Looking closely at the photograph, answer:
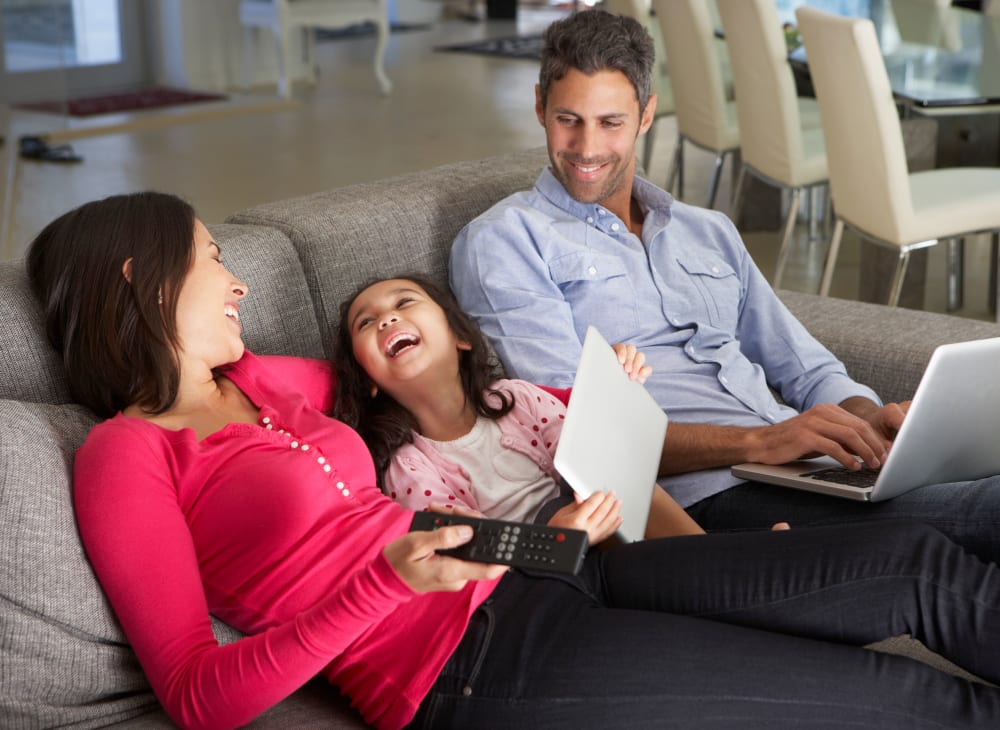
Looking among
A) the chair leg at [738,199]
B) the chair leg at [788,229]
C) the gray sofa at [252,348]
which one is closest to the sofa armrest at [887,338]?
the gray sofa at [252,348]

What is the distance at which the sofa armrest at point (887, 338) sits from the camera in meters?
2.12

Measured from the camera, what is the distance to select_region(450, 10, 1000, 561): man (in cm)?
183

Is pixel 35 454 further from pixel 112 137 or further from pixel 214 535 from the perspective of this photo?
pixel 112 137

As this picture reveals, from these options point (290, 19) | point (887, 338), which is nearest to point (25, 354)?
point (887, 338)

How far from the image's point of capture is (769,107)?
3.75 metres

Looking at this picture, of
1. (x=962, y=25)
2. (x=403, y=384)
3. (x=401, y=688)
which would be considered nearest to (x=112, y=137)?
(x=962, y=25)

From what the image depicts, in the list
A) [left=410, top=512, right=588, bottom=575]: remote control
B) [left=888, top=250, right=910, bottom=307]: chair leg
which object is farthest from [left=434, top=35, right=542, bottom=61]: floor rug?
[left=410, top=512, right=588, bottom=575]: remote control

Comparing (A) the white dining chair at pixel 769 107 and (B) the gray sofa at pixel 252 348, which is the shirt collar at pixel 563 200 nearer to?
(B) the gray sofa at pixel 252 348

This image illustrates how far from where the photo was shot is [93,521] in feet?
4.43

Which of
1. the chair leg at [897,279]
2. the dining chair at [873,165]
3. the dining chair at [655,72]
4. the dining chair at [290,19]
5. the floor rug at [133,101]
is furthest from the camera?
the dining chair at [290,19]

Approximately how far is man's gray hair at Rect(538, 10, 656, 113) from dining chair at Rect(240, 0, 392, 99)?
19.6 ft

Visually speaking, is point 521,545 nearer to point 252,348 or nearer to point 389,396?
point 389,396

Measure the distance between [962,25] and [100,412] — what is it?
3840 millimetres

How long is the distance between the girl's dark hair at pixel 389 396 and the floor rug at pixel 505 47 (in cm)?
798
